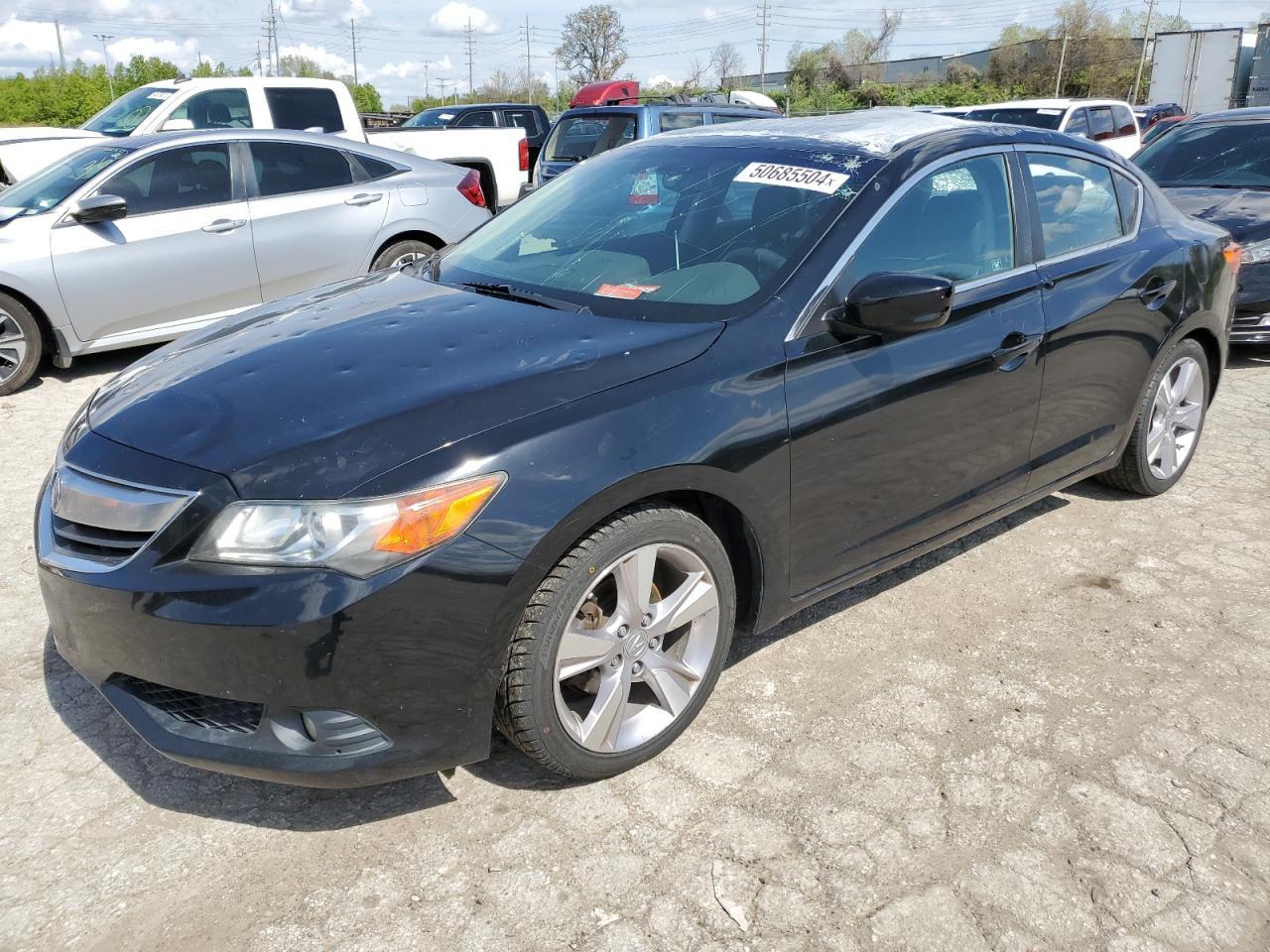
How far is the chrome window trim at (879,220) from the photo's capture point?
296 cm

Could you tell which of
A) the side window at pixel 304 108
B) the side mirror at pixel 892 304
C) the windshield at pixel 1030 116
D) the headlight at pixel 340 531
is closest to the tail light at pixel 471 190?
the side window at pixel 304 108

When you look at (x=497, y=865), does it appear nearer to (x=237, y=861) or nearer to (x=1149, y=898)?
(x=237, y=861)

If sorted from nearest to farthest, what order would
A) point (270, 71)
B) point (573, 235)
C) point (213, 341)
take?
point (213, 341)
point (573, 235)
point (270, 71)

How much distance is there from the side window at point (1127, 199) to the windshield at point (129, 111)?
918 cm

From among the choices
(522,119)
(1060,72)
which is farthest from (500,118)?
(1060,72)

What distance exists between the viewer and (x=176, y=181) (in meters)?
6.96

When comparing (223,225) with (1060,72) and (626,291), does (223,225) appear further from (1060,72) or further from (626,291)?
(1060,72)

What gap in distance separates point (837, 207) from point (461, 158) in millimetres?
11143

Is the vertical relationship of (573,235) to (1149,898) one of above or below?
above

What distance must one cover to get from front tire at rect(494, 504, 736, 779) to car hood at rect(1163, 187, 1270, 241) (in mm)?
5662

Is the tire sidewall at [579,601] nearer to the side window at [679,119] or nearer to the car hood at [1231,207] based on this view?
the car hood at [1231,207]

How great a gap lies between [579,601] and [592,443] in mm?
388

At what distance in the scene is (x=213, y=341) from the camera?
10.6 ft

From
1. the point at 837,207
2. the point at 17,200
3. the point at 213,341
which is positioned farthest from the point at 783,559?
the point at 17,200
